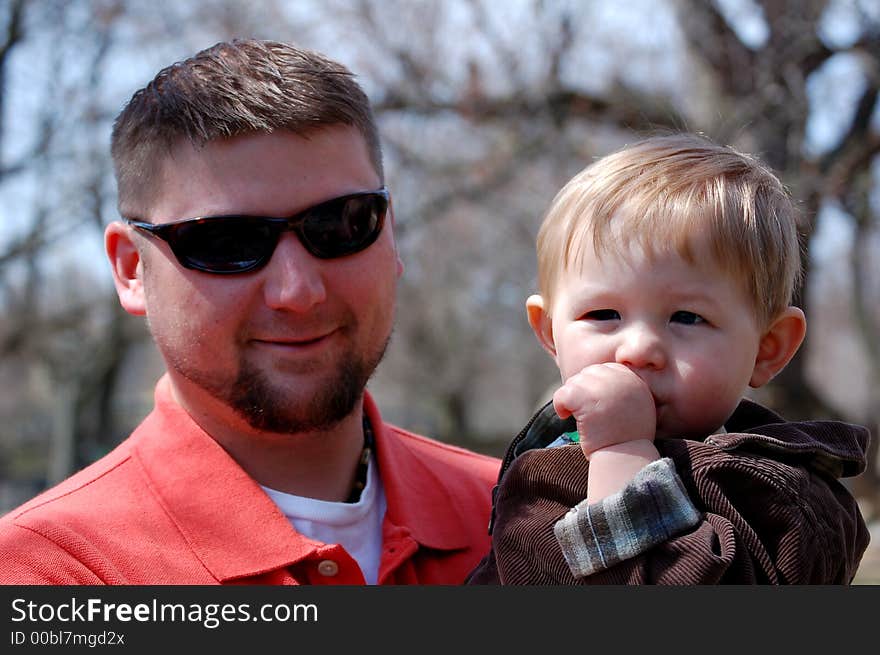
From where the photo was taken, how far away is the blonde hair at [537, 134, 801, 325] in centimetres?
207

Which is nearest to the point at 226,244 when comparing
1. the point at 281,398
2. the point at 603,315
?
the point at 281,398

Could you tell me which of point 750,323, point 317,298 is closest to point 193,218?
point 317,298

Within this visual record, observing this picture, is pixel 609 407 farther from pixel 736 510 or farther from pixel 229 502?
pixel 229 502

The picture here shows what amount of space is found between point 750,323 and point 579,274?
379 mm

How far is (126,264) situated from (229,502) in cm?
72

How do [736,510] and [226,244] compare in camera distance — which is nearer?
[736,510]

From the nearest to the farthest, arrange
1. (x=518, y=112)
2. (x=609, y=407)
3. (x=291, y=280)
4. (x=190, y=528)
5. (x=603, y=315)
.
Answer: (x=609, y=407), (x=603, y=315), (x=190, y=528), (x=291, y=280), (x=518, y=112)

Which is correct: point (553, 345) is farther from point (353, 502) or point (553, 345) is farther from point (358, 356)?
point (353, 502)

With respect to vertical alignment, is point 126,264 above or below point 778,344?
above

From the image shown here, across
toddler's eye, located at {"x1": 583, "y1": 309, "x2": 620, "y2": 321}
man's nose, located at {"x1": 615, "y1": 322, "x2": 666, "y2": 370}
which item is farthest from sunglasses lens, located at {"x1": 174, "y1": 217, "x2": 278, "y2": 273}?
man's nose, located at {"x1": 615, "y1": 322, "x2": 666, "y2": 370}

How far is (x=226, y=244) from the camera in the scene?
7.76 ft

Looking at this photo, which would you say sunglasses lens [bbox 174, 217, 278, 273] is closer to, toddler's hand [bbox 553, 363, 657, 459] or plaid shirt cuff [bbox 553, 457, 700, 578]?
toddler's hand [bbox 553, 363, 657, 459]


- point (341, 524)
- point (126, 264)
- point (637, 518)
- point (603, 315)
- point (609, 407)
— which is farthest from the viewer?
point (126, 264)

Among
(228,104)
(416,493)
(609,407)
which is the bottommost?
(416,493)
